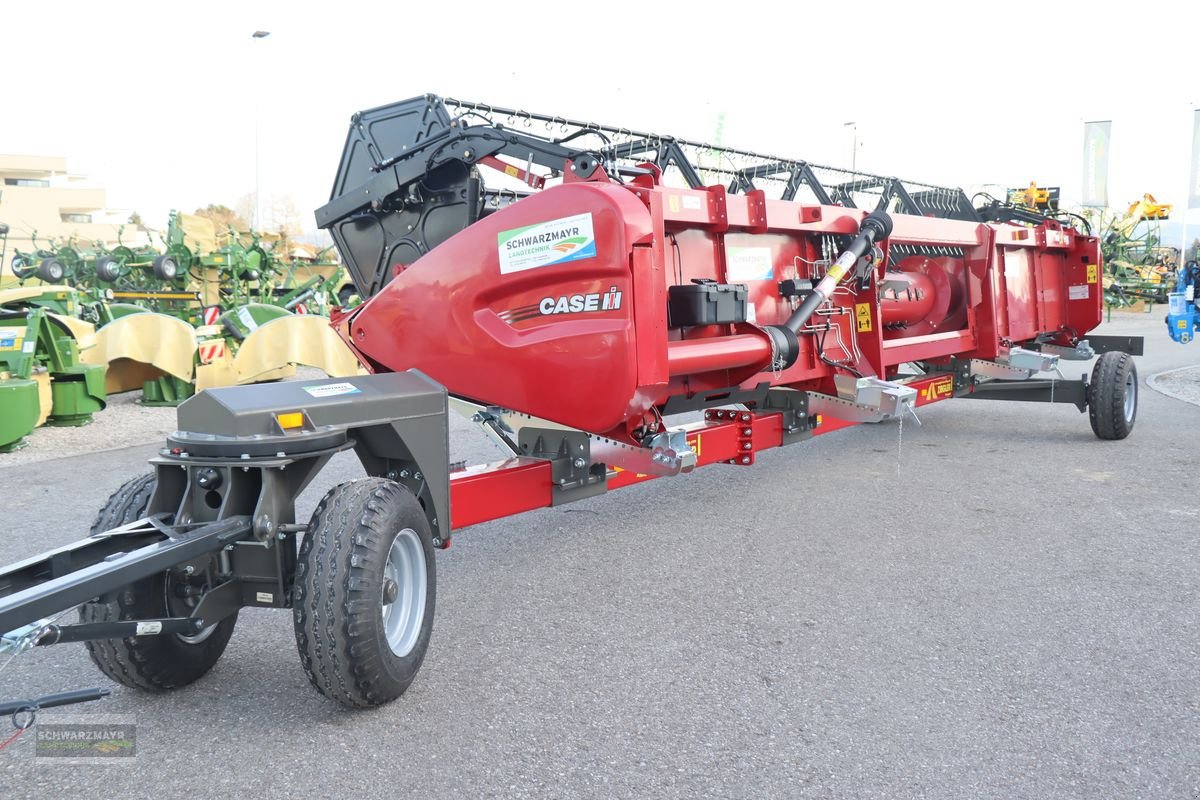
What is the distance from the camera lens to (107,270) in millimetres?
16812

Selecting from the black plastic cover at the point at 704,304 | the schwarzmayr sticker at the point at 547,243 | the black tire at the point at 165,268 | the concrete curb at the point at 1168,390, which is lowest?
the concrete curb at the point at 1168,390

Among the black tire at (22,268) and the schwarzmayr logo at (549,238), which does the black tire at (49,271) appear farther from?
the schwarzmayr logo at (549,238)

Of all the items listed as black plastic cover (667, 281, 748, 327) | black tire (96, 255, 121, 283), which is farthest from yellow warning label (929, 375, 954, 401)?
black tire (96, 255, 121, 283)

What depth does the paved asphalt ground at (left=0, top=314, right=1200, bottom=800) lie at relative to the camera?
8.73ft

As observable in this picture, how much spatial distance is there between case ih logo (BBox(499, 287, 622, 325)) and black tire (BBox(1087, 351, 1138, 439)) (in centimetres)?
556

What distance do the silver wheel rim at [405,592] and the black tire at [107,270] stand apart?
16.1 metres

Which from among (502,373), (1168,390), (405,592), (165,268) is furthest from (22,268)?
(1168,390)

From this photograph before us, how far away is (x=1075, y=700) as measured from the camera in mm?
3145

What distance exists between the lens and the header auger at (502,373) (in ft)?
9.30

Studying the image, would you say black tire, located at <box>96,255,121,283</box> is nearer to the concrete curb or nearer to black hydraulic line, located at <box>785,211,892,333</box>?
black hydraulic line, located at <box>785,211,892,333</box>

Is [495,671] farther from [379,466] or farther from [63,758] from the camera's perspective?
[63,758]

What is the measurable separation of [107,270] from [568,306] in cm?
1542

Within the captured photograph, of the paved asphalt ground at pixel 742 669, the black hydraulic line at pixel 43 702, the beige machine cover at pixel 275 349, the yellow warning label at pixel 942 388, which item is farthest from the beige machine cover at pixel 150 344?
the black hydraulic line at pixel 43 702

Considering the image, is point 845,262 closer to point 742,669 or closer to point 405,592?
point 742,669
